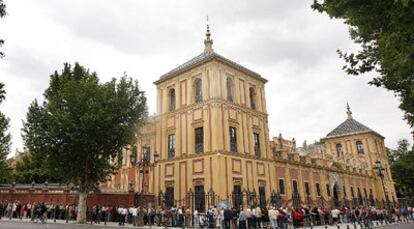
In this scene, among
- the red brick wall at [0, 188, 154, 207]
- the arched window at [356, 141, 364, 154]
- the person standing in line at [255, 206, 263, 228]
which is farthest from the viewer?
the arched window at [356, 141, 364, 154]

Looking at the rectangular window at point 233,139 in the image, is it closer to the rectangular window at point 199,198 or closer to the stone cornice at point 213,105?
the stone cornice at point 213,105

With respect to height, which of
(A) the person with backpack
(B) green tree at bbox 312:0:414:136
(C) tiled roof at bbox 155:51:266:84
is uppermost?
(C) tiled roof at bbox 155:51:266:84

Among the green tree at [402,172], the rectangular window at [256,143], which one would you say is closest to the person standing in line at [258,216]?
the rectangular window at [256,143]

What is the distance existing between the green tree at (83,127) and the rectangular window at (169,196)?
5.52m

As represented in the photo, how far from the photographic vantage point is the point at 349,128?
185 feet

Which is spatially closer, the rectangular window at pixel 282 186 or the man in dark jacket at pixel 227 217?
the man in dark jacket at pixel 227 217

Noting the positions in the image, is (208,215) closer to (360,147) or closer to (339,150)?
(360,147)

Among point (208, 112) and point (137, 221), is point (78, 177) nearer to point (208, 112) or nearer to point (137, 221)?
point (137, 221)

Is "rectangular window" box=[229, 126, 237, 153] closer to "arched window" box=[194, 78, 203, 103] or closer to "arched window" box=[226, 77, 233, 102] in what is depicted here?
"arched window" box=[226, 77, 233, 102]

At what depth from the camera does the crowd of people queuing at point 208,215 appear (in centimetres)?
1855

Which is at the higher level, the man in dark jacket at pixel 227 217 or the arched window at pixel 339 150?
the arched window at pixel 339 150

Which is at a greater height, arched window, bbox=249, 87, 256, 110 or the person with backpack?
arched window, bbox=249, 87, 256, 110

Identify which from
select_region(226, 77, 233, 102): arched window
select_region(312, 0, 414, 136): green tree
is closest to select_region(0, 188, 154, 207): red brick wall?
select_region(226, 77, 233, 102): arched window

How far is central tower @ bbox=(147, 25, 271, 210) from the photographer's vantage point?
80.2 ft
